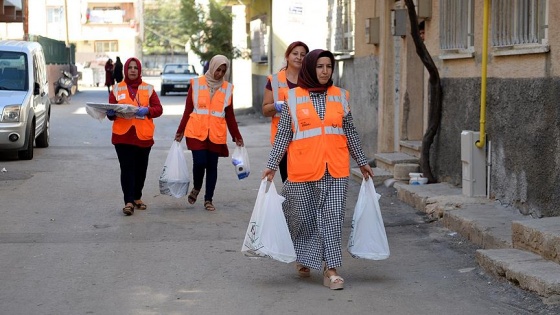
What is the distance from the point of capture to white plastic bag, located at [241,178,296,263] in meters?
7.29

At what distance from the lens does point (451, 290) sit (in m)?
7.27

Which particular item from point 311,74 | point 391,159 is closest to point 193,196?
point 391,159

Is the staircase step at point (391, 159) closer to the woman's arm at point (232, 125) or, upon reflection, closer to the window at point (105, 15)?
the woman's arm at point (232, 125)

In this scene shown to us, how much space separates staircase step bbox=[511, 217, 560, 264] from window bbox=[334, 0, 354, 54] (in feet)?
31.9

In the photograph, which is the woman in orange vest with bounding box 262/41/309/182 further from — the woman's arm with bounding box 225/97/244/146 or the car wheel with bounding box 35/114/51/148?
the car wheel with bounding box 35/114/51/148

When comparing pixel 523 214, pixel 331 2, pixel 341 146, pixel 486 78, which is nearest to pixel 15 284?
pixel 341 146

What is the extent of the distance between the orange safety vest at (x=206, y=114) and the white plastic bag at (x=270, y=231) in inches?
140

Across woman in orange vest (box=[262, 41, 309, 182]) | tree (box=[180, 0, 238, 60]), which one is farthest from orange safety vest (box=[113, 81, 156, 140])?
tree (box=[180, 0, 238, 60])

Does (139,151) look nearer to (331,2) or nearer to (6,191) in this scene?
(6,191)

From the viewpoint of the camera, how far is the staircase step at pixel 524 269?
667 centimetres

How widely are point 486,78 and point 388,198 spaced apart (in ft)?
8.09

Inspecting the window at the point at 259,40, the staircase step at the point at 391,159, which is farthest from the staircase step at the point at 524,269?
the window at the point at 259,40

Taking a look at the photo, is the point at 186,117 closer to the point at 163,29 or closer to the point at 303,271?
the point at 303,271

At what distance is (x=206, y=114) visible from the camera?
35.6ft
